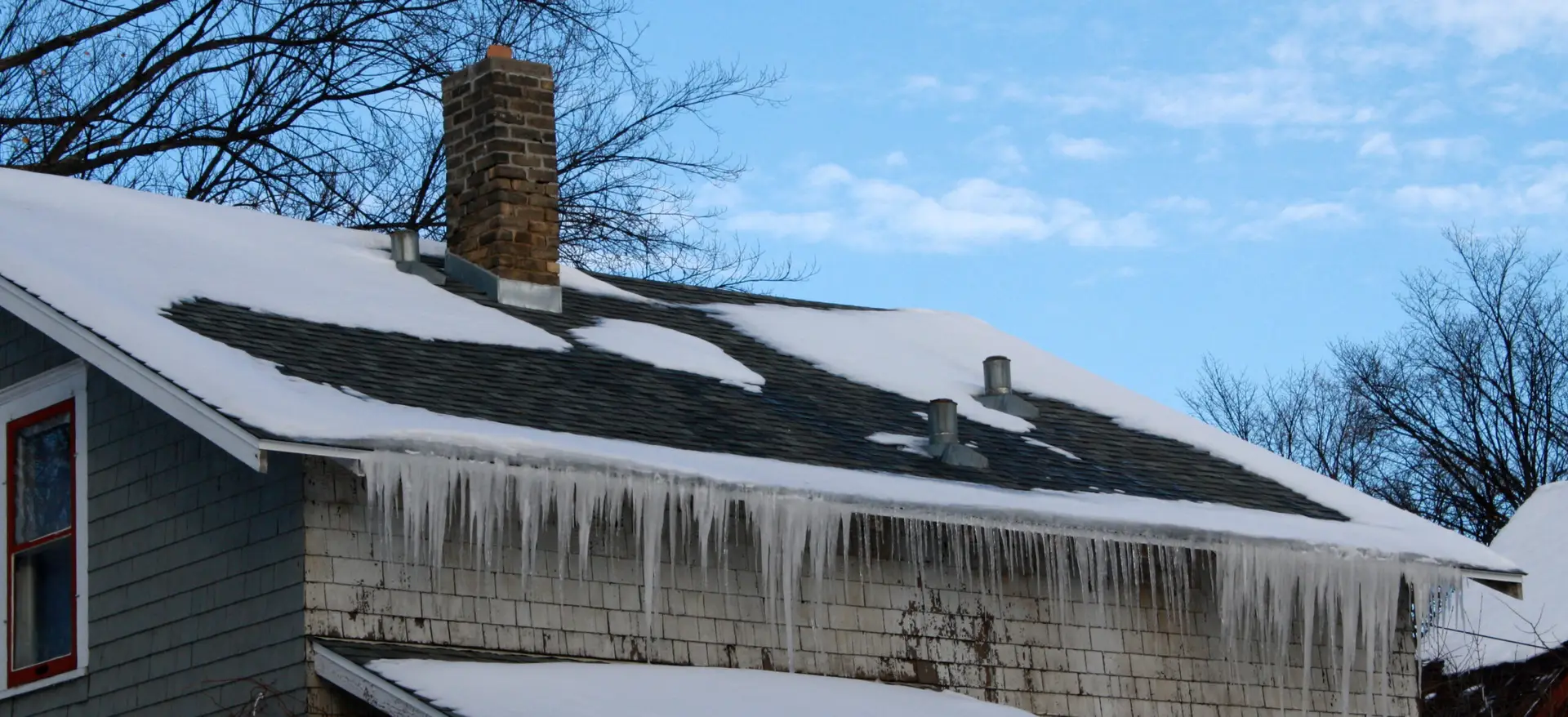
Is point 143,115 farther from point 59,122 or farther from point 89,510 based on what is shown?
point 89,510

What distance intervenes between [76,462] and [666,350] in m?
3.86

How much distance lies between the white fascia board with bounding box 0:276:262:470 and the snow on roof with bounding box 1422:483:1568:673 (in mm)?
13282

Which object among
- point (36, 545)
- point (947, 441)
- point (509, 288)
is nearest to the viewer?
point (36, 545)

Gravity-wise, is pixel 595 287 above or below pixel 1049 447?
above

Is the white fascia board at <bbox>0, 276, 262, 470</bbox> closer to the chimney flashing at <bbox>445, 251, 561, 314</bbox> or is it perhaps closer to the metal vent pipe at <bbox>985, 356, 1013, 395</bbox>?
the chimney flashing at <bbox>445, 251, 561, 314</bbox>

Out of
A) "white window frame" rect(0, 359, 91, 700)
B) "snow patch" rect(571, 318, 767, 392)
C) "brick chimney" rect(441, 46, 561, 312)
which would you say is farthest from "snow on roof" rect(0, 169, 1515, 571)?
"white window frame" rect(0, 359, 91, 700)

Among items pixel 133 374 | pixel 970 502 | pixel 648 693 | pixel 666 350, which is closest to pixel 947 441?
pixel 970 502

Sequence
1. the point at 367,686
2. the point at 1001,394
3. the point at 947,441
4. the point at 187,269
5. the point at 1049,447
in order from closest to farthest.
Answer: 1. the point at 367,686
2. the point at 187,269
3. the point at 947,441
4. the point at 1049,447
5. the point at 1001,394

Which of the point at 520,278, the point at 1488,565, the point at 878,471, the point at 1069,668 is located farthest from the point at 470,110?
the point at 1488,565

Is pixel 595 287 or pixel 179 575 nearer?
pixel 179 575

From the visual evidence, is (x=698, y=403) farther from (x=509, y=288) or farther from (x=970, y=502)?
(x=509, y=288)

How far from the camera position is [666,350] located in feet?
42.7

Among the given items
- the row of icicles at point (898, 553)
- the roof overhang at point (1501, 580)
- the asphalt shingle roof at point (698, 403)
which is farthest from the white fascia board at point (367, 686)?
the roof overhang at point (1501, 580)

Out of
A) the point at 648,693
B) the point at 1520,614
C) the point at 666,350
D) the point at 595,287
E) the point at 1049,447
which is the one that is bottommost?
the point at 1520,614
